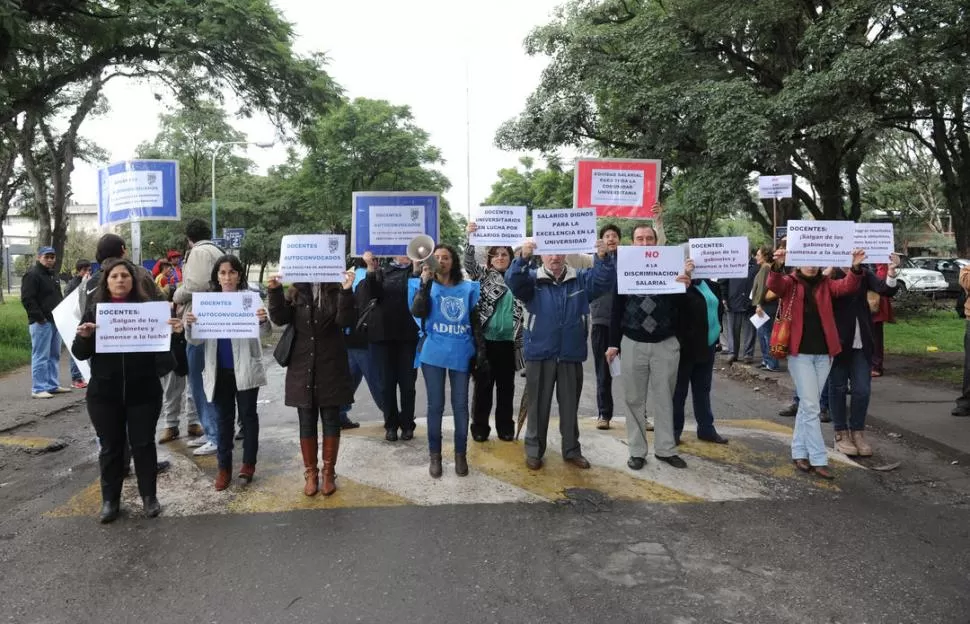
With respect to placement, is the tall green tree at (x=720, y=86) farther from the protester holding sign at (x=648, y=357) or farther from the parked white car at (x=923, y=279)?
the protester holding sign at (x=648, y=357)

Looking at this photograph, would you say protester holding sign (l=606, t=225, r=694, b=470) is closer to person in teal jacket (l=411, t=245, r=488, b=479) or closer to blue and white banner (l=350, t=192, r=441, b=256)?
person in teal jacket (l=411, t=245, r=488, b=479)

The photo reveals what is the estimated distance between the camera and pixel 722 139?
44.1 feet

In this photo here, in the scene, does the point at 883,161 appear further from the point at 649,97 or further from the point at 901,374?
the point at 901,374

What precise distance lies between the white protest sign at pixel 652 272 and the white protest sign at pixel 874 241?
60.7 inches

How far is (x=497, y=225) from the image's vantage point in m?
5.87

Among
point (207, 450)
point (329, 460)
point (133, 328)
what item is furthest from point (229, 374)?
point (207, 450)

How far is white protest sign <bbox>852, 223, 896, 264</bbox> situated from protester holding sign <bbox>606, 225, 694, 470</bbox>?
146 centimetres

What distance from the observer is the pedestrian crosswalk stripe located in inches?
188

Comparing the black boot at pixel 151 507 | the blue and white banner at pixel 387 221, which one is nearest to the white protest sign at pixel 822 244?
the blue and white banner at pixel 387 221

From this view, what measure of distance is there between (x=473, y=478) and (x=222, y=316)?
7.22ft

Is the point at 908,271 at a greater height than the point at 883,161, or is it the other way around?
the point at 883,161

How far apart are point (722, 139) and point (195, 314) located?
11.5 m

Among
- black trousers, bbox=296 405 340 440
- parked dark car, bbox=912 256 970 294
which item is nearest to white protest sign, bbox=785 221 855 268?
black trousers, bbox=296 405 340 440

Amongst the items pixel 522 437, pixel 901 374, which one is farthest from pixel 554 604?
pixel 901 374
